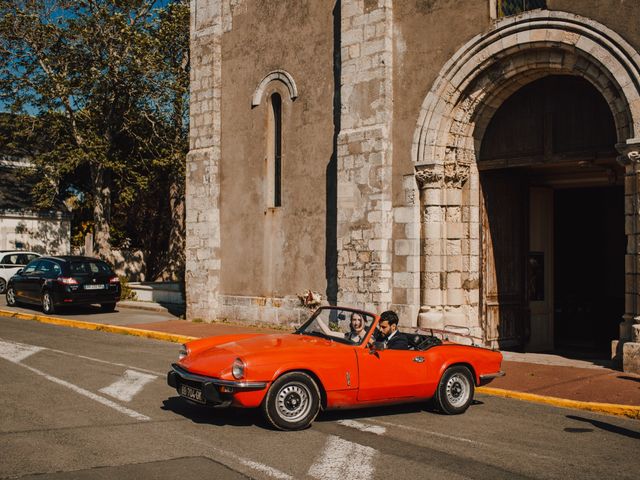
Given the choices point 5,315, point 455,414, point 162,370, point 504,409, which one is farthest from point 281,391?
point 5,315

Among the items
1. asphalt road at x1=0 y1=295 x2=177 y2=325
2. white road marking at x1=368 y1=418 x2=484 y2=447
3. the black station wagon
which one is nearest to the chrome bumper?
white road marking at x1=368 y1=418 x2=484 y2=447

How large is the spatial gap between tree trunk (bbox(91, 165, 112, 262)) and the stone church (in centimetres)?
1114

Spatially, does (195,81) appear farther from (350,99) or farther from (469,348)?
(469,348)

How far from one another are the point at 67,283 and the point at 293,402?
13871 millimetres

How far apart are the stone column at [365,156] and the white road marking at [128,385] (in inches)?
215

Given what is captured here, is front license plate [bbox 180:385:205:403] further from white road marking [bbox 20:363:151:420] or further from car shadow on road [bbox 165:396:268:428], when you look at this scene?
white road marking [bbox 20:363:151:420]

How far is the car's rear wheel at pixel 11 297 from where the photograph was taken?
72.7 ft

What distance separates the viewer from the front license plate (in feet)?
24.6

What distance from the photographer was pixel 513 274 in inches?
589

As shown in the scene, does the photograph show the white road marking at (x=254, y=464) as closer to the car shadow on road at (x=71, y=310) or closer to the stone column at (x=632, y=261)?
the stone column at (x=632, y=261)

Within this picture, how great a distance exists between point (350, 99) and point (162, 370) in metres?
7.05

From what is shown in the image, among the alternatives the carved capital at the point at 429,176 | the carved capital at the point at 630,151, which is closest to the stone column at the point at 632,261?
the carved capital at the point at 630,151

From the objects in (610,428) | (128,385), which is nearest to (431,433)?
(610,428)

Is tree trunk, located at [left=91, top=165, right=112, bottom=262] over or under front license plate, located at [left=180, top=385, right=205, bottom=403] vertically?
over
